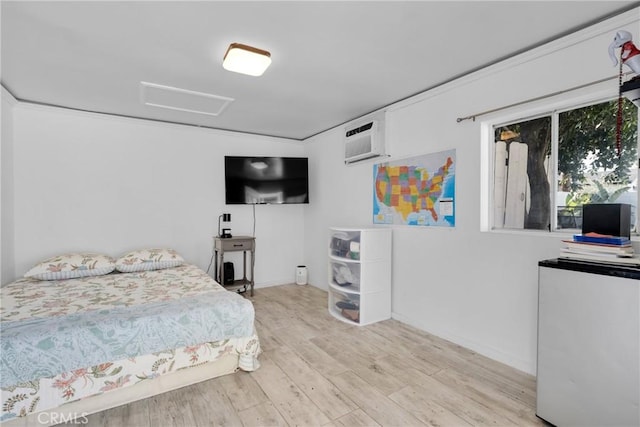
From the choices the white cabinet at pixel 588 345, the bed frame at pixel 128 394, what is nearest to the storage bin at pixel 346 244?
the bed frame at pixel 128 394

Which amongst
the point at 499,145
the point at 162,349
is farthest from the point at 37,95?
the point at 499,145

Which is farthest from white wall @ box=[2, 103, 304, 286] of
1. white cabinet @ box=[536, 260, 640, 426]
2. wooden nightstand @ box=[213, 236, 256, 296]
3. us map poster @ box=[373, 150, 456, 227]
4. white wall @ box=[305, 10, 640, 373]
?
white cabinet @ box=[536, 260, 640, 426]

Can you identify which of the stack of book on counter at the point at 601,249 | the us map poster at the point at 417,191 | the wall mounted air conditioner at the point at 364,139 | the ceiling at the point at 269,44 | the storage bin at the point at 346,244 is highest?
the ceiling at the point at 269,44

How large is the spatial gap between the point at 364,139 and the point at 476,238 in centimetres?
167

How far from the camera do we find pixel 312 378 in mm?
2191

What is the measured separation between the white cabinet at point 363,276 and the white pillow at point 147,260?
1894 mm

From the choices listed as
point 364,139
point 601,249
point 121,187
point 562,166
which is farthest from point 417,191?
point 121,187

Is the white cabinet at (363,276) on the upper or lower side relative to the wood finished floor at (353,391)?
upper

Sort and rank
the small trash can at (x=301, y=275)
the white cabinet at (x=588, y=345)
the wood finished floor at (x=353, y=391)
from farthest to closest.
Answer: the small trash can at (x=301, y=275) → the wood finished floor at (x=353, y=391) → the white cabinet at (x=588, y=345)

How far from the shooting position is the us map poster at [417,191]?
2793mm

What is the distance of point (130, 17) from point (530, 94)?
2740mm

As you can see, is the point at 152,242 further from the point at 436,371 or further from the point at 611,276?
the point at 611,276

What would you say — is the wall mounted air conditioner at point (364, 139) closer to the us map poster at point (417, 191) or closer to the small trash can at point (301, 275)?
the us map poster at point (417, 191)

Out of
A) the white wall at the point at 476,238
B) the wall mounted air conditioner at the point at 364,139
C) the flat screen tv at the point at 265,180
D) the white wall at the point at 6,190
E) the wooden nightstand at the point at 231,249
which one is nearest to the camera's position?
the white wall at the point at 476,238
